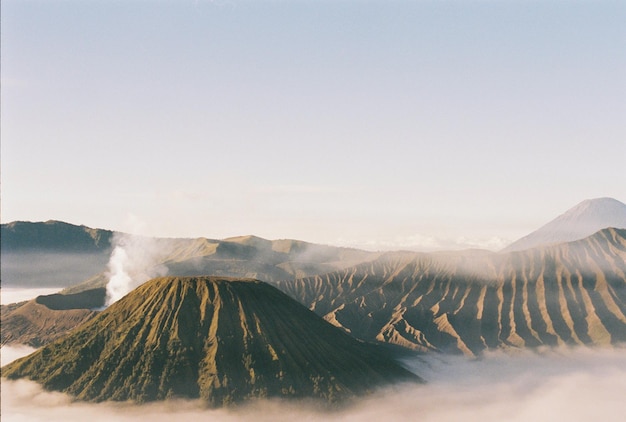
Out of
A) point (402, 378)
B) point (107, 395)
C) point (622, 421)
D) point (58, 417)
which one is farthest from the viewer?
point (402, 378)

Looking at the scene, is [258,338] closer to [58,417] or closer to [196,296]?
[196,296]

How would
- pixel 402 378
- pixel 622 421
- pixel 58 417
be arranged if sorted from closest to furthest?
pixel 58 417
pixel 622 421
pixel 402 378

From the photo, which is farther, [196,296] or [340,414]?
[196,296]

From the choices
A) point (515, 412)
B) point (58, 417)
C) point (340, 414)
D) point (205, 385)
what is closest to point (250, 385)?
point (205, 385)

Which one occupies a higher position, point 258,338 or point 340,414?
point 258,338

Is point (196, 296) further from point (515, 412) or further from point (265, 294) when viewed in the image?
point (515, 412)

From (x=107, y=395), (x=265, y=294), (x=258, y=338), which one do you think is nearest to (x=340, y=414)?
(x=258, y=338)

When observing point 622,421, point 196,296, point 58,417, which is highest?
point 196,296
